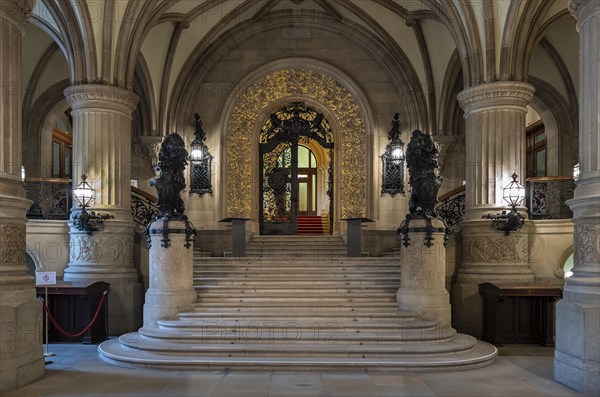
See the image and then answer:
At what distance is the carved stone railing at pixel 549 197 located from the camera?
13266 mm

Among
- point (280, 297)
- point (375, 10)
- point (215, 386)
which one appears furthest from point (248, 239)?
point (215, 386)

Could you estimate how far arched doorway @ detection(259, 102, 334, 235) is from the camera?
1889 cm

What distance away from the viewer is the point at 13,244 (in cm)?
797

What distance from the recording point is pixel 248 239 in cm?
1744

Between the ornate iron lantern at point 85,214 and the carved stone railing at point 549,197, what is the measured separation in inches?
342

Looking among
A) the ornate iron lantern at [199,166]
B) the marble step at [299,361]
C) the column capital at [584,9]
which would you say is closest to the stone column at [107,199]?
the marble step at [299,361]

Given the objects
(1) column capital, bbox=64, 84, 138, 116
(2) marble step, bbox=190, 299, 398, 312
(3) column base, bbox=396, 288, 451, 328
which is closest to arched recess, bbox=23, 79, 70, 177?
(1) column capital, bbox=64, 84, 138, 116

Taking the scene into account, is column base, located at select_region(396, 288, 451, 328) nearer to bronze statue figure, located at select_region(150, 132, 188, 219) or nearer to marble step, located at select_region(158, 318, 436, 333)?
marble step, located at select_region(158, 318, 436, 333)

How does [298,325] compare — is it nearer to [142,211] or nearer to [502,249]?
[502,249]

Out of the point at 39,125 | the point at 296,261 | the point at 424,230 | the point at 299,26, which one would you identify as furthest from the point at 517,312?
the point at 39,125

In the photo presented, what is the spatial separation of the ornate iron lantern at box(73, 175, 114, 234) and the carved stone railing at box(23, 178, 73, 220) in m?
0.99

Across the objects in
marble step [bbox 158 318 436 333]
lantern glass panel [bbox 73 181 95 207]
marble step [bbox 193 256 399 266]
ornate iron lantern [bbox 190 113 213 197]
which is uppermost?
ornate iron lantern [bbox 190 113 213 197]

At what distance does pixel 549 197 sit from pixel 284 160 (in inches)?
322

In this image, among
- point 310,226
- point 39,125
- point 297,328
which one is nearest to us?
point 297,328
